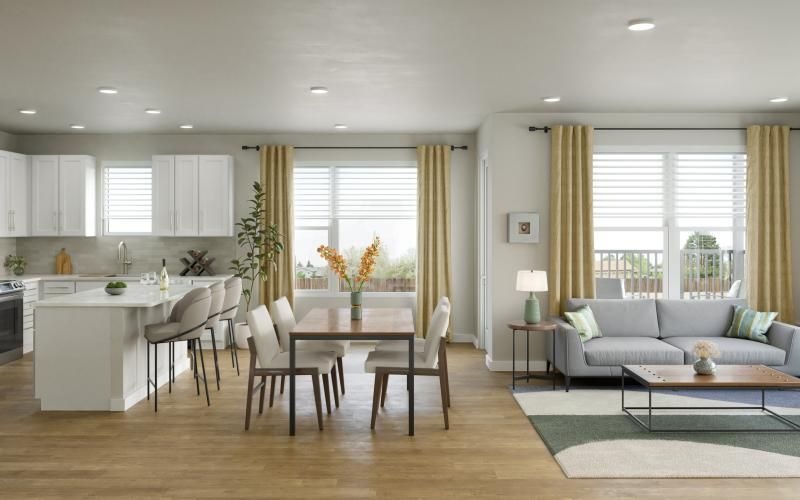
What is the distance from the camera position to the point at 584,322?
619 centimetres

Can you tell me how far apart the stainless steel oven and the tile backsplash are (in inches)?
46.2

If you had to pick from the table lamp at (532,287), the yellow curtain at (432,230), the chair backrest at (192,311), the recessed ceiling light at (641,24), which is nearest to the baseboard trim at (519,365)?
the table lamp at (532,287)

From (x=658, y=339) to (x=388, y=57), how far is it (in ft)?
12.2

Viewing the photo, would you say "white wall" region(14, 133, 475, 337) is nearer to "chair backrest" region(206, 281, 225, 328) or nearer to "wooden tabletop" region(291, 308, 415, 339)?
"chair backrest" region(206, 281, 225, 328)

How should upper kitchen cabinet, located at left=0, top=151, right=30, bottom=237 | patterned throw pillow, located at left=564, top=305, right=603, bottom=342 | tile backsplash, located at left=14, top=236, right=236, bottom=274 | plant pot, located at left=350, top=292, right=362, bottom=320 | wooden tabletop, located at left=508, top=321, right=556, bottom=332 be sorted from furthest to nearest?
tile backsplash, located at left=14, top=236, right=236, bottom=274 < upper kitchen cabinet, located at left=0, top=151, right=30, bottom=237 < patterned throw pillow, located at left=564, top=305, right=603, bottom=342 < wooden tabletop, located at left=508, top=321, right=556, bottom=332 < plant pot, located at left=350, top=292, right=362, bottom=320

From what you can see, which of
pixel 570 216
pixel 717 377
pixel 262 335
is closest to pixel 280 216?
pixel 570 216

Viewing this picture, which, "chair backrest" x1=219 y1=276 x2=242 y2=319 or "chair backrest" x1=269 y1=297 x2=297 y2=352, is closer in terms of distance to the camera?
"chair backrest" x1=269 y1=297 x2=297 y2=352

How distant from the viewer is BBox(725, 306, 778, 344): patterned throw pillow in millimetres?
6223

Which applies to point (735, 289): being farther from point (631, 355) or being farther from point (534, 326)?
point (534, 326)

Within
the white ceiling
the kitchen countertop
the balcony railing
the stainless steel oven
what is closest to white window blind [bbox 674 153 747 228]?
the balcony railing

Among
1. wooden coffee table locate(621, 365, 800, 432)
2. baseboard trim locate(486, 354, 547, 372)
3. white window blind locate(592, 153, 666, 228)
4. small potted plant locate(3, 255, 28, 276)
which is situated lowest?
baseboard trim locate(486, 354, 547, 372)

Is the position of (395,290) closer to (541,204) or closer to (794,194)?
(541,204)

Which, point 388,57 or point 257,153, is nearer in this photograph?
point 388,57

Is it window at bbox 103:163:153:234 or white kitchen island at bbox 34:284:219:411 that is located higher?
window at bbox 103:163:153:234
